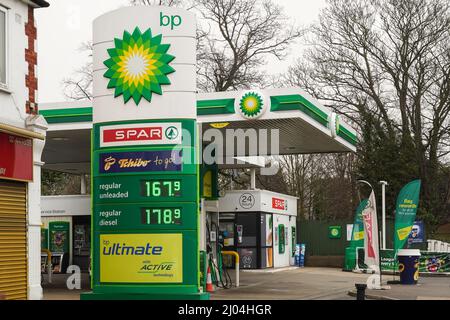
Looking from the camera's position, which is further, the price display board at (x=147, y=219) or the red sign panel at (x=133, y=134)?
the red sign panel at (x=133, y=134)

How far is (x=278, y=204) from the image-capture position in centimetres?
3469

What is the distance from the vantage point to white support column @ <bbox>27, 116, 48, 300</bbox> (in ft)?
52.4

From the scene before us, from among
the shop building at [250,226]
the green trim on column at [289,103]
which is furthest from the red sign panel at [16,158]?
the shop building at [250,226]

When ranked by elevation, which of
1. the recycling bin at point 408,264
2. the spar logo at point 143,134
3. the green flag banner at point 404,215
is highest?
the spar logo at point 143,134

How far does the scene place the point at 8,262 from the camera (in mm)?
15297

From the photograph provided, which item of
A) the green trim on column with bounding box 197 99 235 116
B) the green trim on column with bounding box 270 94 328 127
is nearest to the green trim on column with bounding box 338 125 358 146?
the green trim on column with bounding box 270 94 328 127

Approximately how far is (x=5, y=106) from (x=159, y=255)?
4111 millimetres

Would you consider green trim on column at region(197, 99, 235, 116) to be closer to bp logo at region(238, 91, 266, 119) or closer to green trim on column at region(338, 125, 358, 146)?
bp logo at region(238, 91, 266, 119)

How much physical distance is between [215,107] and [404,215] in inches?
309

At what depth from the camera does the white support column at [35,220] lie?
16.0 metres

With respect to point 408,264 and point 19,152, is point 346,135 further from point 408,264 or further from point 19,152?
point 19,152

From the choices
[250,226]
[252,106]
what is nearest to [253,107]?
[252,106]

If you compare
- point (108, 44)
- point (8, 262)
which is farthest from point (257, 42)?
point (8, 262)

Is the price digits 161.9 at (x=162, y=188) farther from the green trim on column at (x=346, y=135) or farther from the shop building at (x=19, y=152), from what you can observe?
the green trim on column at (x=346, y=135)
